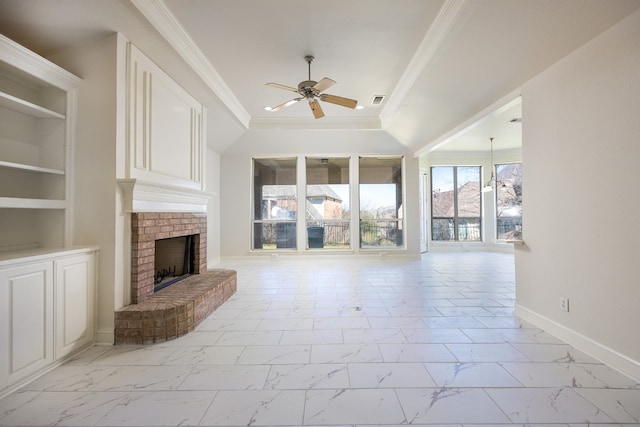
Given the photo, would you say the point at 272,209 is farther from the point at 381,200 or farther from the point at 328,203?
the point at 381,200

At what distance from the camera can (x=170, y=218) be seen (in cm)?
329

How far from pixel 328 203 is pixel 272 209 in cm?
144

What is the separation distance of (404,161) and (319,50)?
175 inches

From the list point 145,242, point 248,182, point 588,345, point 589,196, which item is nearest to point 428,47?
point 589,196

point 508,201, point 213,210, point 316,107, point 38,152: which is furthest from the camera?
point 508,201

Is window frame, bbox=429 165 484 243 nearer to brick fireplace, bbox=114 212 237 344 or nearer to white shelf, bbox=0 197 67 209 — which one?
brick fireplace, bbox=114 212 237 344

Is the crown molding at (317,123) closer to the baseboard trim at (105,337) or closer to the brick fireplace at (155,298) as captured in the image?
the brick fireplace at (155,298)

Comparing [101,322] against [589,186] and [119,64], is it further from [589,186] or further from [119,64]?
[589,186]

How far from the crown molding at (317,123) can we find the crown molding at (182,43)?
112 centimetres

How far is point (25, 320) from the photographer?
1.95m

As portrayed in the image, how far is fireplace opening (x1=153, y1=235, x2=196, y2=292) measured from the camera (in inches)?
145

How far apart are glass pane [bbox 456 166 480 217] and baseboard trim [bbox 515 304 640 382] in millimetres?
6187

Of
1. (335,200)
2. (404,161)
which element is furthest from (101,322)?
(404,161)

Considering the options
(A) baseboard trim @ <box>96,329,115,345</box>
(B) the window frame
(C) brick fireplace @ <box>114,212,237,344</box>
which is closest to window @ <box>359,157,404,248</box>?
(B) the window frame
